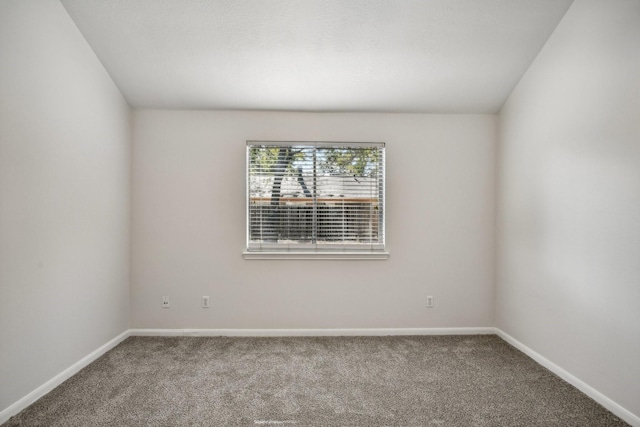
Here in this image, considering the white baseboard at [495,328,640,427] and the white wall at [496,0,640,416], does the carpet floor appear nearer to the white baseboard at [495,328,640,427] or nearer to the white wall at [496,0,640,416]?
the white baseboard at [495,328,640,427]

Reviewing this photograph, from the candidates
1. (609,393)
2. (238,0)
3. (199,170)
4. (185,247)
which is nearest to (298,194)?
(199,170)

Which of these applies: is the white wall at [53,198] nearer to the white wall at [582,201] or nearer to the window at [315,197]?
the window at [315,197]

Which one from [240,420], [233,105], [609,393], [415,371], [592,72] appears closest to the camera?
[240,420]

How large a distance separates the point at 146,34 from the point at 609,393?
4.23 m

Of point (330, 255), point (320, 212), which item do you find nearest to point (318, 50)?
point (320, 212)

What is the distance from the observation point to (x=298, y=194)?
145 inches

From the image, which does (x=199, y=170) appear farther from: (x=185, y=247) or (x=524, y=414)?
(x=524, y=414)

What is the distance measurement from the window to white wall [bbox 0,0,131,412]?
133 cm

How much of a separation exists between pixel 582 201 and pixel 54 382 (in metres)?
4.01

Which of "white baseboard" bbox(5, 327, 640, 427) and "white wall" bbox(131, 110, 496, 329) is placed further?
"white wall" bbox(131, 110, 496, 329)

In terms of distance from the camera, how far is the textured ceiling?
2.62 metres

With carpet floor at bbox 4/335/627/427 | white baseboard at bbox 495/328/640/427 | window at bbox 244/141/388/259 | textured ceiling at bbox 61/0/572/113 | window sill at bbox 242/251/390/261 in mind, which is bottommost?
carpet floor at bbox 4/335/627/427

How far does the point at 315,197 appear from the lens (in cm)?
368

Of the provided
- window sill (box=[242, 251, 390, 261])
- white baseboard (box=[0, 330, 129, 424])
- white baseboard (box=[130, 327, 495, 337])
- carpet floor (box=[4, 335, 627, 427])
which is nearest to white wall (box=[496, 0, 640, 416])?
carpet floor (box=[4, 335, 627, 427])
